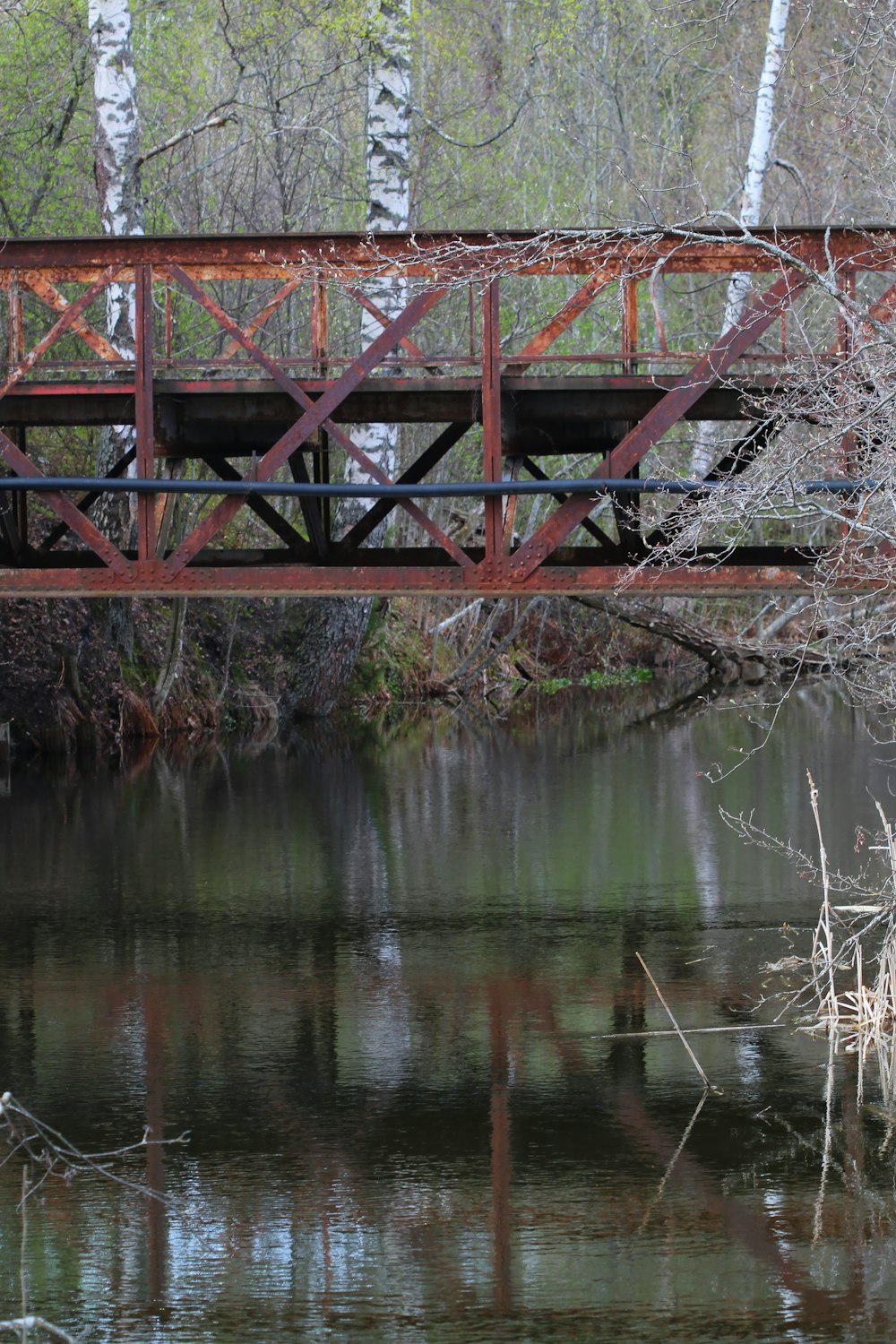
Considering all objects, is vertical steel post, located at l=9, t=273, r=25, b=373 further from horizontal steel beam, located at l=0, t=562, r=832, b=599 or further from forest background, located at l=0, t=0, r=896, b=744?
forest background, located at l=0, t=0, r=896, b=744

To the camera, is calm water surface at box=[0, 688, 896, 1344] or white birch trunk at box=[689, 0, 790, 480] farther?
white birch trunk at box=[689, 0, 790, 480]

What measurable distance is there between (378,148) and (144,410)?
1222cm

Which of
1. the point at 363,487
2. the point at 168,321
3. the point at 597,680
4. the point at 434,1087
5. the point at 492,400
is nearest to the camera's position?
the point at 434,1087

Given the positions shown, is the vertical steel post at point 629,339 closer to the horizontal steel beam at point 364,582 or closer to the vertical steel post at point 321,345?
the horizontal steel beam at point 364,582

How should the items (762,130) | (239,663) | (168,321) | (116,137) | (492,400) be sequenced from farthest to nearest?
(239,663)
(762,130)
(116,137)
(168,321)
(492,400)

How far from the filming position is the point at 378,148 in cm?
2359

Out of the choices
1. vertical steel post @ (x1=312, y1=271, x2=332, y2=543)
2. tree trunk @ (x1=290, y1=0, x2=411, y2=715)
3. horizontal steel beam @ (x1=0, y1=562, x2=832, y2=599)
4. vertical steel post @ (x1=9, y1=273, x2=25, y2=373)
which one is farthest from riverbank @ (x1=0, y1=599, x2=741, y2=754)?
horizontal steel beam @ (x1=0, y1=562, x2=832, y2=599)

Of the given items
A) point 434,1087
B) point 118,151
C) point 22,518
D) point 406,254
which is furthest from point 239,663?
point 434,1087

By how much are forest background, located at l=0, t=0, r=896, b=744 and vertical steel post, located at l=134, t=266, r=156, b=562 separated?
6277 mm

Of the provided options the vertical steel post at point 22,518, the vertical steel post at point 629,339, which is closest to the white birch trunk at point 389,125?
the vertical steel post at point 22,518

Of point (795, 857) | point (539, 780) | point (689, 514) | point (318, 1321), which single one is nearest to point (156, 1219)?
point (318, 1321)

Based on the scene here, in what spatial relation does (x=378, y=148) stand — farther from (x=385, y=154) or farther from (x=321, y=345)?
(x=321, y=345)

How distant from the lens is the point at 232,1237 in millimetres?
7305

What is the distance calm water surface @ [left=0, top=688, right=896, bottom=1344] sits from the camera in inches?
268
